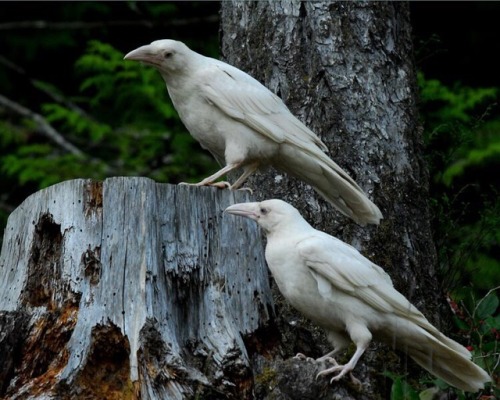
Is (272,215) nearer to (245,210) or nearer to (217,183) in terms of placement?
(245,210)

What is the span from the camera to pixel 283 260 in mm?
5285

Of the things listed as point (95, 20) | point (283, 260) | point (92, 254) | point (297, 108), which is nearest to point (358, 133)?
point (297, 108)

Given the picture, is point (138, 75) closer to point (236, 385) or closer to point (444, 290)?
point (444, 290)

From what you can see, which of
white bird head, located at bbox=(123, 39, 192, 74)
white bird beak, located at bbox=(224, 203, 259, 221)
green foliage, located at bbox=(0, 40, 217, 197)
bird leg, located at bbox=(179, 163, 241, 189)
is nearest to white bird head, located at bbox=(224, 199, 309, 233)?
Result: white bird beak, located at bbox=(224, 203, 259, 221)

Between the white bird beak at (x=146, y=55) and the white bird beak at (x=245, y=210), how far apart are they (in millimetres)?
1145

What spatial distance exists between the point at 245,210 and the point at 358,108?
1.75 m

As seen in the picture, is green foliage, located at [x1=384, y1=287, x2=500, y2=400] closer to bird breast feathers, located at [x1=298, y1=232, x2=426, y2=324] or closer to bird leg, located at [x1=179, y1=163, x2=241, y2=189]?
bird breast feathers, located at [x1=298, y1=232, x2=426, y2=324]

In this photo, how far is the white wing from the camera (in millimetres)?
6004

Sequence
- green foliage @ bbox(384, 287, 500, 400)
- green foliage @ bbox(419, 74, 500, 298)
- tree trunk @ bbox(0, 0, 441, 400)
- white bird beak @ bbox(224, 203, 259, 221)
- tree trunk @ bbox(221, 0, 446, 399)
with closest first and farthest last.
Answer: tree trunk @ bbox(0, 0, 441, 400) < white bird beak @ bbox(224, 203, 259, 221) < green foliage @ bbox(384, 287, 500, 400) < tree trunk @ bbox(221, 0, 446, 399) < green foliage @ bbox(419, 74, 500, 298)

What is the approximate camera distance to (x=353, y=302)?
5.19 meters

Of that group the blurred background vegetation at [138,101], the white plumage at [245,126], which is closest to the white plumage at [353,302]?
the white plumage at [245,126]

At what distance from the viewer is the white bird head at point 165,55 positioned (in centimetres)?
605

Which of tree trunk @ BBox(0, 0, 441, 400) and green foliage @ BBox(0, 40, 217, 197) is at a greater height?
tree trunk @ BBox(0, 0, 441, 400)

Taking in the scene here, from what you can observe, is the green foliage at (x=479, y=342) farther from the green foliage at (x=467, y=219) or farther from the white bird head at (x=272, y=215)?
the white bird head at (x=272, y=215)
